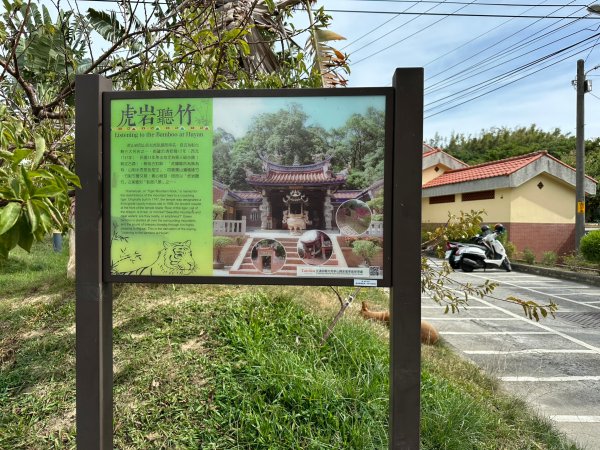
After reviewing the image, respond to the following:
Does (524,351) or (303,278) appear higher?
(303,278)

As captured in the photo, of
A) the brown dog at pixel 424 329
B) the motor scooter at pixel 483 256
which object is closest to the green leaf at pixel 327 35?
the brown dog at pixel 424 329

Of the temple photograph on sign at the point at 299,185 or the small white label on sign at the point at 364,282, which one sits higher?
the temple photograph on sign at the point at 299,185

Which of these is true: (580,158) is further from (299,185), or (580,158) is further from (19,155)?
(19,155)

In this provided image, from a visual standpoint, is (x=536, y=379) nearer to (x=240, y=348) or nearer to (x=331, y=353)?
(x=331, y=353)

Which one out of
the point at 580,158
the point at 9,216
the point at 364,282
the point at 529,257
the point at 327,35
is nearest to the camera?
the point at 9,216

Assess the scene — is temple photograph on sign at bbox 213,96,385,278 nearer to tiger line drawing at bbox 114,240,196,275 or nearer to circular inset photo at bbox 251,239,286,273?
circular inset photo at bbox 251,239,286,273

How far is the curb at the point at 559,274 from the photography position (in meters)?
11.1

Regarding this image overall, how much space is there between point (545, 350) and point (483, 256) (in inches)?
316

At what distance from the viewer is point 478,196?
1795 cm

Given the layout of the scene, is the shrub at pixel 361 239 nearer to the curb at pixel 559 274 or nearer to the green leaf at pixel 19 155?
the green leaf at pixel 19 155

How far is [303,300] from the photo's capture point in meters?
4.75

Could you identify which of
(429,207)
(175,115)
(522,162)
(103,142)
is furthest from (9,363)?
(429,207)

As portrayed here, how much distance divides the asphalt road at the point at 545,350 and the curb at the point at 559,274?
6.55ft

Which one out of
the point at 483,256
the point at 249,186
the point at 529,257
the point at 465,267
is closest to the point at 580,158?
the point at 529,257
